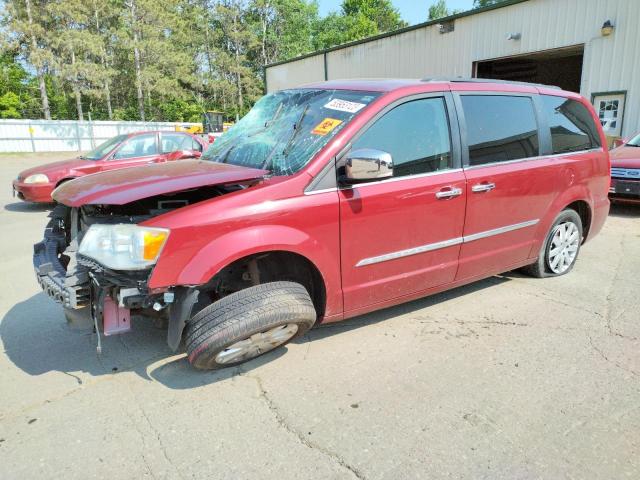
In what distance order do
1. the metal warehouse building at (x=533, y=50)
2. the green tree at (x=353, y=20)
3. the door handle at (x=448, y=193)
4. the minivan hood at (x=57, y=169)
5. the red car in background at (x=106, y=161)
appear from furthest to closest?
the green tree at (x=353, y=20) → the metal warehouse building at (x=533, y=50) → the minivan hood at (x=57, y=169) → the red car in background at (x=106, y=161) → the door handle at (x=448, y=193)

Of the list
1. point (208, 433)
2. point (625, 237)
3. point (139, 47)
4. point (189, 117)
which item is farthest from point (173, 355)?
point (189, 117)

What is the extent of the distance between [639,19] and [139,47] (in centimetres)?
3687

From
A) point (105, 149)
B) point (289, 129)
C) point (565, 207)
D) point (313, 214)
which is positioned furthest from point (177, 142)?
point (313, 214)

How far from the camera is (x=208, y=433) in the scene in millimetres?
2482

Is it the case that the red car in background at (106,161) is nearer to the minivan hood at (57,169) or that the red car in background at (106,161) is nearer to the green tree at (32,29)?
the minivan hood at (57,169)

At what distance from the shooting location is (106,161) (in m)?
9.39

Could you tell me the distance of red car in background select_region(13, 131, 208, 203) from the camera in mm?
9062

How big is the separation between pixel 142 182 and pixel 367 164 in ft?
4.49

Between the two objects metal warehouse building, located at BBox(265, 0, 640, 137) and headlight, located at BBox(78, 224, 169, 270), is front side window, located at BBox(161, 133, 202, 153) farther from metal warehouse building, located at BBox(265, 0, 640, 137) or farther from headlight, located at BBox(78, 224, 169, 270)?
metal warehouse building, located at BBox(265, 0, 640, 137)

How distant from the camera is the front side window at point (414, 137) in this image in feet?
10.6

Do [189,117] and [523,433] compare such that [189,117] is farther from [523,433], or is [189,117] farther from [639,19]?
[523,433]

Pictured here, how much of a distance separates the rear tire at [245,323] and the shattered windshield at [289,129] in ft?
2.62

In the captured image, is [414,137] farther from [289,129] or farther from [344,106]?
[289,129]

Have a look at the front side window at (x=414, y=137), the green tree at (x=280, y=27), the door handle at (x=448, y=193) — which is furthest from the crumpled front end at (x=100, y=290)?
the green tree at (x=280, y=27)
